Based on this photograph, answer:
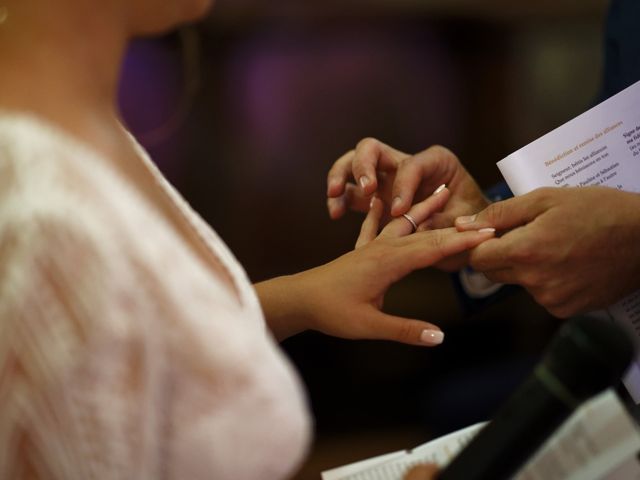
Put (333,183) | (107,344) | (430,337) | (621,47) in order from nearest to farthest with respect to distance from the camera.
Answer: (107,344) < (430,337) < (333,183) < (621,47)

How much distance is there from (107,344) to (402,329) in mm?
480

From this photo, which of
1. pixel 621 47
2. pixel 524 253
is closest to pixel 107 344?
pixel 524 253

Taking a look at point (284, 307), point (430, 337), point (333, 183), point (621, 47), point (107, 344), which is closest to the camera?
point (107, 344)

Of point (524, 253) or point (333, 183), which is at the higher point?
point (333, 183)

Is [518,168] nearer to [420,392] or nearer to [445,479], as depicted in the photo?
[445,479]

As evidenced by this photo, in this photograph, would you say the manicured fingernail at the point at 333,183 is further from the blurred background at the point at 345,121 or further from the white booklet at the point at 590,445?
the blurred background at the point at 345,121

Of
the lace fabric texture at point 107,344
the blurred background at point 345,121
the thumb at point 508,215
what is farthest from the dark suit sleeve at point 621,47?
the blurred background at point 345,121

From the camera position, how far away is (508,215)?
40.4 inches

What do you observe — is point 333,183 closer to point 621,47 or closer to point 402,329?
point 402,329

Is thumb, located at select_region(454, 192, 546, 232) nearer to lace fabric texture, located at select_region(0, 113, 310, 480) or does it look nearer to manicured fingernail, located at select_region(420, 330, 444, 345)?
manicured fingernail, located at select_region(420, 330, 444, 345)

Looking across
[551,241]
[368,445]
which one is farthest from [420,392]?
[551,241]

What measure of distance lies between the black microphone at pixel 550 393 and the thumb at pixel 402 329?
0.34m

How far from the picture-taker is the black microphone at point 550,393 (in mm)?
566

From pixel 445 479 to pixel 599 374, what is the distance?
0.15 m
